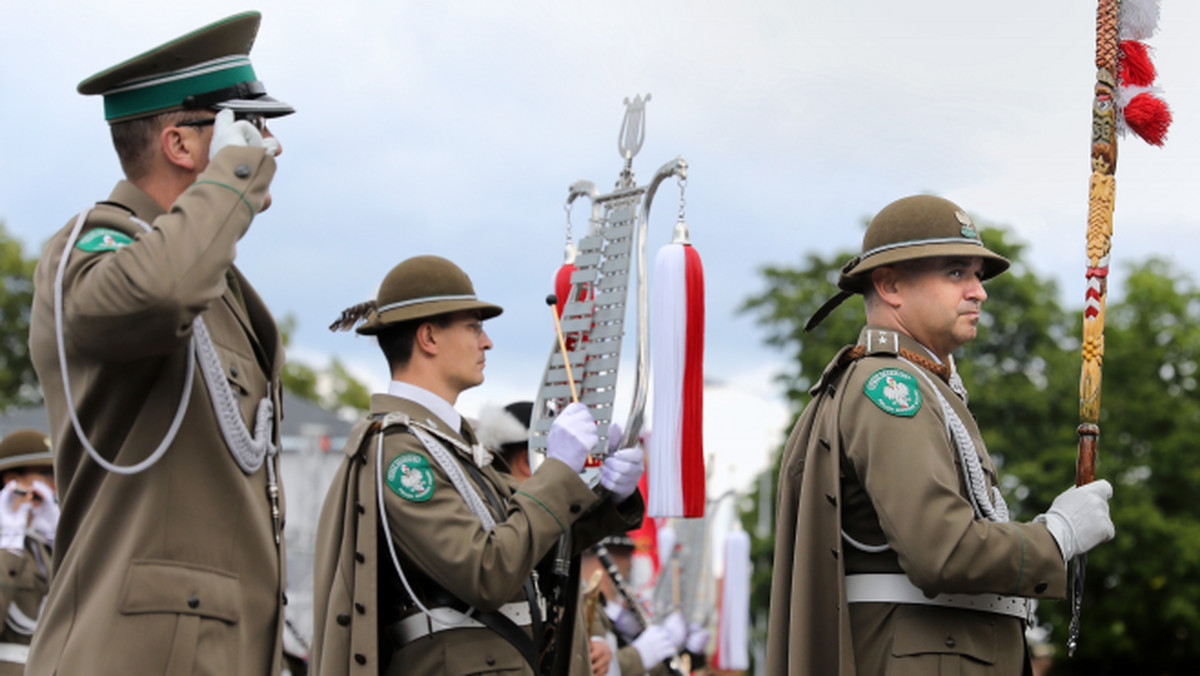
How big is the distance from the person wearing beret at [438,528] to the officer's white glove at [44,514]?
3486 mm

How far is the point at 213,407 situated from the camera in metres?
3.09

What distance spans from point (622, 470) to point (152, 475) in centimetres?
189

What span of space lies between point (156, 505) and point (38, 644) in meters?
0.42

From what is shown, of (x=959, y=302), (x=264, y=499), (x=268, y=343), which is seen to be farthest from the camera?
(x=959, y=302)

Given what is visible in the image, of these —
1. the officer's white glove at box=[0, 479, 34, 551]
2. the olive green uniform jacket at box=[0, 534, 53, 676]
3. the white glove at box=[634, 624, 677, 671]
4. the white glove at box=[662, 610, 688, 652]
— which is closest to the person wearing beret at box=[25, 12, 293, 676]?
the olive green uniform jacket at box=[0, 534, 53, 676]

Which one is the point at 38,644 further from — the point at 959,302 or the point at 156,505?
the point at 959,302

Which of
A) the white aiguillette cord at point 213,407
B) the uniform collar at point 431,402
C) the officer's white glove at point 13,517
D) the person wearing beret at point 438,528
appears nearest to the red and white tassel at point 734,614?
the officer's white glove at point 13,517

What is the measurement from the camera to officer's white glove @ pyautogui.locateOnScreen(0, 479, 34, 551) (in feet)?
24.0

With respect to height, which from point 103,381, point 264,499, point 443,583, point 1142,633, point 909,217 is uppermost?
point 909,217

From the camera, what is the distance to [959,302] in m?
4.21

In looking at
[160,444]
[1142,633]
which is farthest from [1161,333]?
[160,444]

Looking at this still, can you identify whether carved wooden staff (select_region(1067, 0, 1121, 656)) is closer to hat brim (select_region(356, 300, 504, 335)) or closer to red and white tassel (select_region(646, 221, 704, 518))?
red and white tassel (select_region(646, 221, 704, 518))

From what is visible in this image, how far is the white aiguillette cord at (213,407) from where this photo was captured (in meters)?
2.89

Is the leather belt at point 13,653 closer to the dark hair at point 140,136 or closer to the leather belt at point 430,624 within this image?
the leather belt at point 430,624
